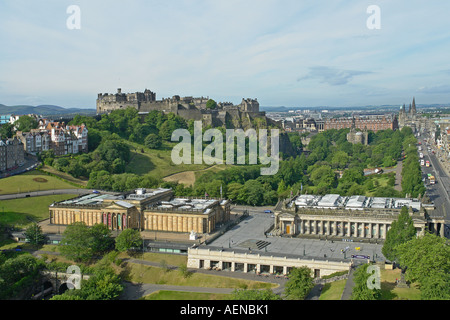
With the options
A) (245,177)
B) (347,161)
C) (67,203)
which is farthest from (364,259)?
(347,161)

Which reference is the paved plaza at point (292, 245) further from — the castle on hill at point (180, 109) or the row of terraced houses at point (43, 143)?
the castle on hill at point (180, 109)

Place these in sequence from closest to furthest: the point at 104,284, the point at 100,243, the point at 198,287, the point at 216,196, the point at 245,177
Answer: the point at 104,284
the point at 198,287
the point at 100,243
the point at 216,196
the point at 245,177

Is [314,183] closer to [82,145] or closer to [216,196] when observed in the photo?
[216,196]

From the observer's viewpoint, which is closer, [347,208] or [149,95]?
[347,208]

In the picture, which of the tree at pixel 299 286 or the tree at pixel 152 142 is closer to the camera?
the tree at pixel 299 286

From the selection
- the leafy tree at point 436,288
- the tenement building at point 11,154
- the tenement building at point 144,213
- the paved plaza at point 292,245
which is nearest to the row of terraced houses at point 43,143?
the tenement building at point 11,154

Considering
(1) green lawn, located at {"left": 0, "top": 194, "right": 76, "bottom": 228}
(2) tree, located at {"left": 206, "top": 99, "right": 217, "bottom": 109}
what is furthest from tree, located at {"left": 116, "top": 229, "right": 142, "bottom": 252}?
(2) tree, located at {"left": 206, "top": 99, "right": 217, "bottom": 109}

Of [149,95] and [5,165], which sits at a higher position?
[149,95]
